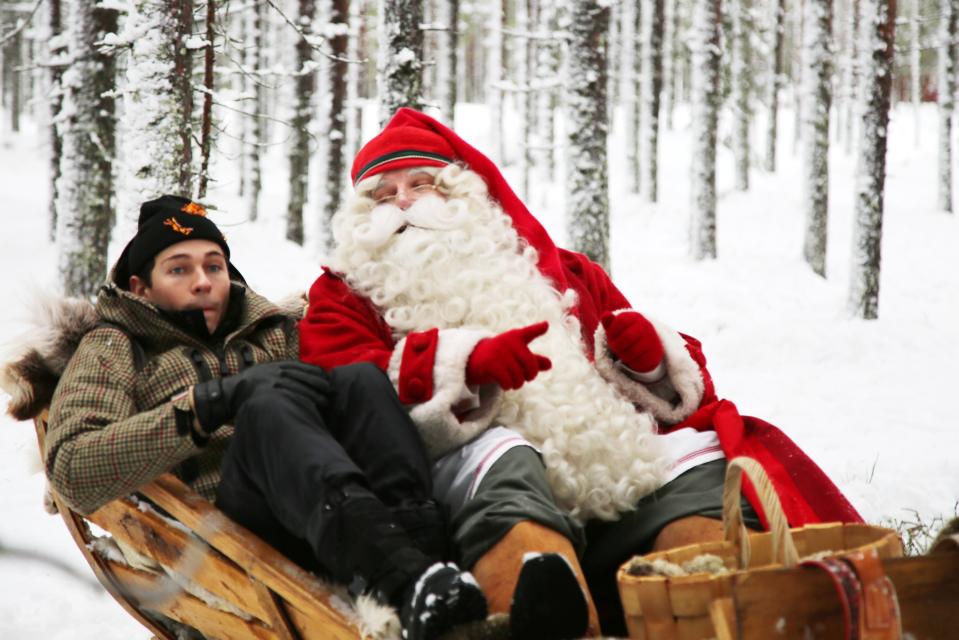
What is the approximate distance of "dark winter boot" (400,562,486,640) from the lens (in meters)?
1.79

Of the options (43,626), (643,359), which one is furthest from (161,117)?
(643,359)

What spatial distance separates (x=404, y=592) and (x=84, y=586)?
1.09 m

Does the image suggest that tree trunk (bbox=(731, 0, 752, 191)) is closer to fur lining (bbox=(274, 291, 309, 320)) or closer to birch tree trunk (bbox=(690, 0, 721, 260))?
birch tree trunk (bbox=(690, 0, 721, 260))

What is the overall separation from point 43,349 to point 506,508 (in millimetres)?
1568

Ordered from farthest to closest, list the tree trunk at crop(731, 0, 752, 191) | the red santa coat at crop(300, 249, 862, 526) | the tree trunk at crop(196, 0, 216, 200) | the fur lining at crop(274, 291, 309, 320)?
the tree trunk at crop(731, 0, 752, 191) → the tree trunk at crop(196, 0, 216, 200) → the fur lining at crop(274, 291, 309, 320) → the red santa coat at crop(300, 249, 862, 526)

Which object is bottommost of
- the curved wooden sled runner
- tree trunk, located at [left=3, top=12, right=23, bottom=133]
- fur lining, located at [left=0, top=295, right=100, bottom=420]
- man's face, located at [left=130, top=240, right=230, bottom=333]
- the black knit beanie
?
the curved wooden sled runner

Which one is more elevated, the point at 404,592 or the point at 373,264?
the point at 373,264

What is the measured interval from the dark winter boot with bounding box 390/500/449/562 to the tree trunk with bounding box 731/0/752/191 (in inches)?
693

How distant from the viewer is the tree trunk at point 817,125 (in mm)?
12219

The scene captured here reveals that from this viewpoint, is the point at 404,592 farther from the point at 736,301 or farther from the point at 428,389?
the point at 736,301

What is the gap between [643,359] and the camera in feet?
9.64

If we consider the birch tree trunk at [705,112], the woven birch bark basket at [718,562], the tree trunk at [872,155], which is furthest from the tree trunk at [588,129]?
the woven birch bark basket at [718,562]

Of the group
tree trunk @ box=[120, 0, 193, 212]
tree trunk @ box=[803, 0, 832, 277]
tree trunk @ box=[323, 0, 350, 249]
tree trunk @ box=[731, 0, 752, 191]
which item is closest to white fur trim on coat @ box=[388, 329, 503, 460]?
tree trunk @ box=[120, 0, 193, 212]

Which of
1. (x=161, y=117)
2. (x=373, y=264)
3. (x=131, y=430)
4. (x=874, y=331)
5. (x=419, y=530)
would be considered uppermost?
(x=161, y=117)
